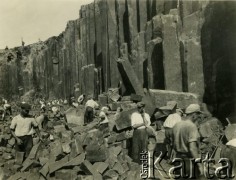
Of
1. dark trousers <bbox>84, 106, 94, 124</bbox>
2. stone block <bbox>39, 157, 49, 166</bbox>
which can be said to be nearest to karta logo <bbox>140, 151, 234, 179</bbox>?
stone block <bbox>39, 157, 49, 166</bbox>

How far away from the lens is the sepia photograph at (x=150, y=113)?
6781 millimetres

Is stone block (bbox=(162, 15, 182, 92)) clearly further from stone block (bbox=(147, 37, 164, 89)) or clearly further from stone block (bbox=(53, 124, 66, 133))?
stone block (bbox=(53, 124, 66, 133))

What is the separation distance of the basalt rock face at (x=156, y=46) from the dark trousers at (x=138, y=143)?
3.50 metres

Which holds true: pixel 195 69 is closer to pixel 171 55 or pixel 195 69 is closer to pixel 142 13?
pixel 171 55

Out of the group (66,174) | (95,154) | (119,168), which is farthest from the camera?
(95,154)

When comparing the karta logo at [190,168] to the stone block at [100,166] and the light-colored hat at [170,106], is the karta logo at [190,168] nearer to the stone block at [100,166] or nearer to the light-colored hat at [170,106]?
the stone block at [100,166]

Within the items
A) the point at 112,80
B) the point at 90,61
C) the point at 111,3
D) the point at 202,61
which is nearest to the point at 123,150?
the point at 202,61

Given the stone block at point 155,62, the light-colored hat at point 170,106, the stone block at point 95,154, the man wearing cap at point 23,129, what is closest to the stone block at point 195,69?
the light-colored hat at point 170,106

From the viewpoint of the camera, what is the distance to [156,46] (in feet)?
42.7

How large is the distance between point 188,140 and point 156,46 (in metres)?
8.01

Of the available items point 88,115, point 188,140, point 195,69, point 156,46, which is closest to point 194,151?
point 188,140

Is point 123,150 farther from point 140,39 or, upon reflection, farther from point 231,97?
point 140,39

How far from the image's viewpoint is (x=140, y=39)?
1488cm

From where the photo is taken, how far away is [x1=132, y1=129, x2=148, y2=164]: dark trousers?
26.1ft
